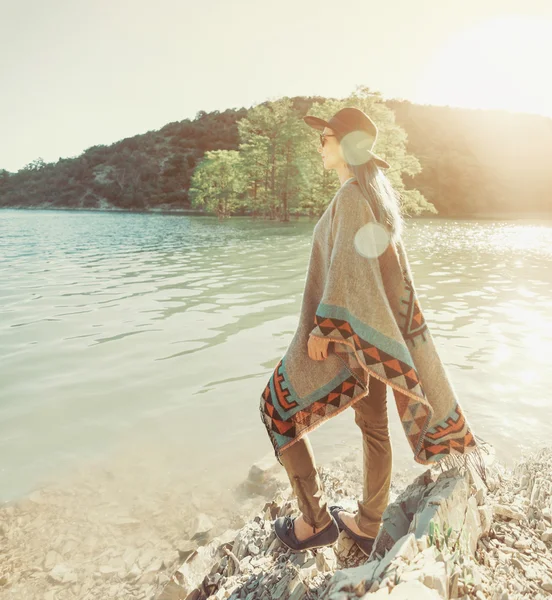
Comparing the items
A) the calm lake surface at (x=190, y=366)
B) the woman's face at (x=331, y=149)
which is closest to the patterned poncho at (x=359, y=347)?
the woman's face at (x=331, y=149)

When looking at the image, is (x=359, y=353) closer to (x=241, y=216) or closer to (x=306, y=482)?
(x=306, y=482)

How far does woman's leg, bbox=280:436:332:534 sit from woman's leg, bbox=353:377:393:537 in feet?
0.78

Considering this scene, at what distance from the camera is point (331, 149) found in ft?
8.23

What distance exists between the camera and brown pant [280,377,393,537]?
2436 millimetres

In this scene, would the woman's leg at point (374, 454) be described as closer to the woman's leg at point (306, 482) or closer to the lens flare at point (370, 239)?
the woman's leg at point (306, 482)

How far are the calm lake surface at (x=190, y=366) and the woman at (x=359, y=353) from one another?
1.99 meters

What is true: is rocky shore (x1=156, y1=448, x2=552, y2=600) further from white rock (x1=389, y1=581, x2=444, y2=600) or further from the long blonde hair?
the long blonde hair

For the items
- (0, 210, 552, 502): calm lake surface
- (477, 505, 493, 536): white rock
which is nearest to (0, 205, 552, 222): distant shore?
(0, 210, 552, 502): calm lake surface

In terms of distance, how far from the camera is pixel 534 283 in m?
12.7

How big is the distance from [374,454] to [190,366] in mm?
4453

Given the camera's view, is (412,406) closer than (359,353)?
No

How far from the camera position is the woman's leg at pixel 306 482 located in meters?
2.49

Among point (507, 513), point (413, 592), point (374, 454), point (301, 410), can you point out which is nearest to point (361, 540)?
point (374, 454)

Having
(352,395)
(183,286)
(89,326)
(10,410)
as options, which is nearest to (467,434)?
(352,395)
